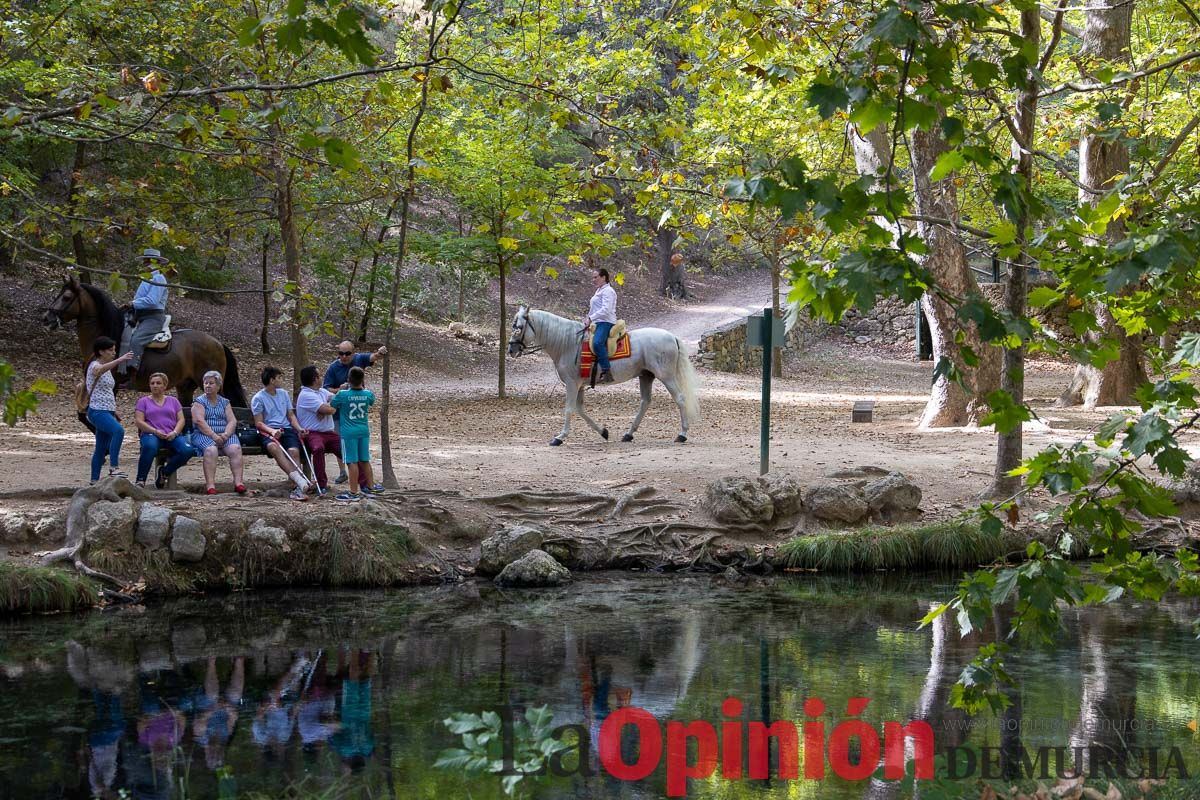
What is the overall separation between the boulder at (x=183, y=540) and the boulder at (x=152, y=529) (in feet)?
0.23

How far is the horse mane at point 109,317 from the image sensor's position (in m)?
12.8

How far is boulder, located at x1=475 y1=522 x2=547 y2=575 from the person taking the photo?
400 inches

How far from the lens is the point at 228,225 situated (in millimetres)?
15789

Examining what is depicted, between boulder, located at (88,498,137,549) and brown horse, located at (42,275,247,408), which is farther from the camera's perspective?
brown horse, located at (42,275,247,408)

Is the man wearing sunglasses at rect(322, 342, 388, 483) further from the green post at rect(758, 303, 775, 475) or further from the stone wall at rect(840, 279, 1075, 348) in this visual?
the stone wall at rect(840, 279, 1075, 348)

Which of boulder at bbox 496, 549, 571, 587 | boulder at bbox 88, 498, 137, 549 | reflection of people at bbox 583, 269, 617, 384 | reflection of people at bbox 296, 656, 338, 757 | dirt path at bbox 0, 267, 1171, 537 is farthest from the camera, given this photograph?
reflection of people at bbox 583, 269, 617, 384

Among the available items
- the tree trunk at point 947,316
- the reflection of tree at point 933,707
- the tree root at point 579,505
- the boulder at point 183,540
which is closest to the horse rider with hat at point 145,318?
the boulder at point 183,540

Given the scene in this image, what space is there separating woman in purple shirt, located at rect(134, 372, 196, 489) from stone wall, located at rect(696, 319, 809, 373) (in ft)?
54.2

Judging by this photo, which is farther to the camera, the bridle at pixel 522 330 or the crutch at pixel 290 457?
the bridle at pixel 522 330

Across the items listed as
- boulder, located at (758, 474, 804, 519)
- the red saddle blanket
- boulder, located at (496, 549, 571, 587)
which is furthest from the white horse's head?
boulder, located at (496, 549, 571, 587)

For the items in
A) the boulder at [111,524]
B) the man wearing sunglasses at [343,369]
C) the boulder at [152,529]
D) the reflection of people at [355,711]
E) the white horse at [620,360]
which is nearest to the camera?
the reflection of people at [355,711]

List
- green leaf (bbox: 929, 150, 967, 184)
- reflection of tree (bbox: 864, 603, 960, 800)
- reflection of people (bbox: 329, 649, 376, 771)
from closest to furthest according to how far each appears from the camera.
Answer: green leaf (bbox: 929, 150, 967, 184) < reflection of tree (bbox: 864, 603, 960, 800) < reflection of people (bbox: 329, 649, 376, 771)

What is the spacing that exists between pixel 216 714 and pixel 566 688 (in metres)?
2.06

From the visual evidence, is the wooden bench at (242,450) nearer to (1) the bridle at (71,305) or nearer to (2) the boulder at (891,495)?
(1) the bridle at (71,305)
